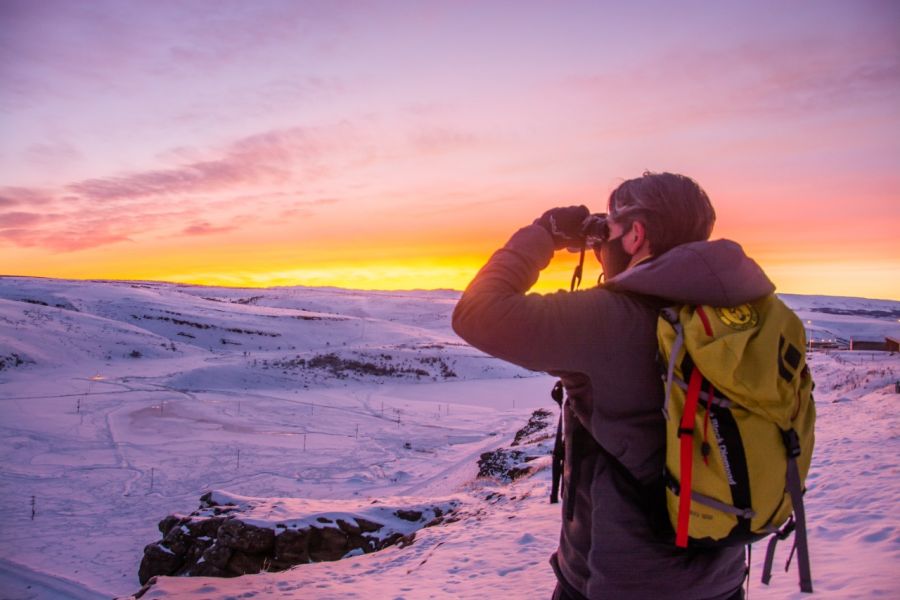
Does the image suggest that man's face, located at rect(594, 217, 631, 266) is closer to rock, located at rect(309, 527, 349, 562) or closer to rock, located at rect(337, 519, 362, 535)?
rock, located at rect(309, 527, 349, 562)

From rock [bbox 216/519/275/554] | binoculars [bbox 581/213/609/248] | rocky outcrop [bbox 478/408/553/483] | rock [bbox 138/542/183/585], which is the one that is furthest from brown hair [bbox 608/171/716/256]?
rocky outcrop [bbox 478/408/553/483]

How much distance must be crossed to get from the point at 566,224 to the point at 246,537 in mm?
8988

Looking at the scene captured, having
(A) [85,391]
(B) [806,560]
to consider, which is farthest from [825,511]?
(A) [85,391]

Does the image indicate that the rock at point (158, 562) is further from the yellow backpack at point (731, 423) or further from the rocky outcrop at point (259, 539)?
the yellow backpack at point (731, 423)

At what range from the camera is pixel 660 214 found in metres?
1.90

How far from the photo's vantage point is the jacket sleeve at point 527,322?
1735mm

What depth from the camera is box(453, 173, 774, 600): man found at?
173cm

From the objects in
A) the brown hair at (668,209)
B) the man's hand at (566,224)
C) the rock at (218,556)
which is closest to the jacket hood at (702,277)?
the brown hair at (668,209)

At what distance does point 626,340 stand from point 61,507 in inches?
591

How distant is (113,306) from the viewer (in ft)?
170

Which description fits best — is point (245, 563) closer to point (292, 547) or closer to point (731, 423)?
point (292, 547)

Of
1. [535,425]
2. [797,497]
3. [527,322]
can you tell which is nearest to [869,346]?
[535,425]

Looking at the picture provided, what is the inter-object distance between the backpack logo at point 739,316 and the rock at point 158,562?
1018 cm

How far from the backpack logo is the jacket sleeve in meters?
0.36
